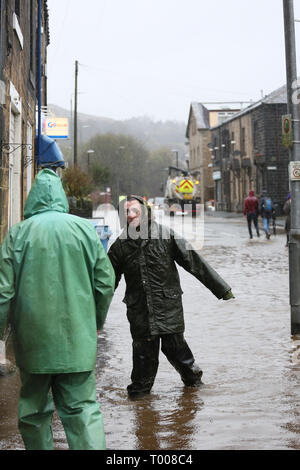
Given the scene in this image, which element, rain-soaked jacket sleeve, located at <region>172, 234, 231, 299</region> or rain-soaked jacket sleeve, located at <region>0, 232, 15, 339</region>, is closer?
rain-soaked jacket sleeve, located at <region>0, 232, 15, 339</region>

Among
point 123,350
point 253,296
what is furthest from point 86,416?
point 253,296

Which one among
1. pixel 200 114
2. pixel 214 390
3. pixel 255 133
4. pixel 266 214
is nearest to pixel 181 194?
pixel 255 133

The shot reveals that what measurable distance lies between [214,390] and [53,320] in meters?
2.77

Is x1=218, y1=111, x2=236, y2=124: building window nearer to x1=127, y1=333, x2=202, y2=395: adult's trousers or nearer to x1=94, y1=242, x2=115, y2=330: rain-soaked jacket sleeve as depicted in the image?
x1=127, y1=333, x2=202, y2=395: adult's trousers

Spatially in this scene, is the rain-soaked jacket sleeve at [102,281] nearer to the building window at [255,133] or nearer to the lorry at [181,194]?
the building window at [255,133]

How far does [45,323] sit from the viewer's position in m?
3.72

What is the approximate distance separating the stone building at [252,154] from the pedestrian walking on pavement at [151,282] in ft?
122

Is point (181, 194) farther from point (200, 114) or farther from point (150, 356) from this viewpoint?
point (150, 356)

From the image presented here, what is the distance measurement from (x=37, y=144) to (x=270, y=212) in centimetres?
1190

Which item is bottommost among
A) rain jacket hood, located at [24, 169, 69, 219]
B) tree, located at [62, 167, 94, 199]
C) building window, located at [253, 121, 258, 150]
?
rain jacket hood, located at [24, 169, 69, 219]

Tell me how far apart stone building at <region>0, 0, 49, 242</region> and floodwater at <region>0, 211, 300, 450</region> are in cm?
270

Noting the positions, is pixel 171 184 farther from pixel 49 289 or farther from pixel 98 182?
pixel 49 289

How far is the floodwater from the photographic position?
4805mm

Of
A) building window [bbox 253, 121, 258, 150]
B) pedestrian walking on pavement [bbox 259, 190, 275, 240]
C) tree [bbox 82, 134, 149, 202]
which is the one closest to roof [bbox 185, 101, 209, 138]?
tree [bbox 82, 134, 149, 202]
